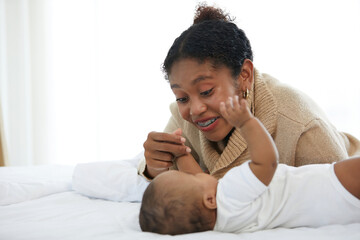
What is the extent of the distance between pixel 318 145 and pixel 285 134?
12 centimetres

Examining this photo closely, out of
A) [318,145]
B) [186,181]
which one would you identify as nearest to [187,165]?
[186,181]

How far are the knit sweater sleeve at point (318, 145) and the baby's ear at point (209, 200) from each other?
1.60 feet

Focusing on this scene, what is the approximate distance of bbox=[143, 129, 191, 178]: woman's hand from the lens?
1.37 metres

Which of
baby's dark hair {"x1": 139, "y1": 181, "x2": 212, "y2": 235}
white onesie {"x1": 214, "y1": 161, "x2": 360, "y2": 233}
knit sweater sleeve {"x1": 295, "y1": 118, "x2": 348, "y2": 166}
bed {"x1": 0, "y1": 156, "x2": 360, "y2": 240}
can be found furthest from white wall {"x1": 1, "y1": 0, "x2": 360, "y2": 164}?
baby's dark hair {"x1": 139, "y1": 181, "x2": 212, "y2": 235}

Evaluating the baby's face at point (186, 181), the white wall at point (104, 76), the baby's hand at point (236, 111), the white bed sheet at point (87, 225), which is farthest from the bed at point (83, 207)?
the white wall at point (104, 76)

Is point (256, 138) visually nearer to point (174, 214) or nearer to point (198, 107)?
point (174, 214)

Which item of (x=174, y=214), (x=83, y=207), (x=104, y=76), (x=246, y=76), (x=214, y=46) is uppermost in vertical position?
(x=214, y=46)

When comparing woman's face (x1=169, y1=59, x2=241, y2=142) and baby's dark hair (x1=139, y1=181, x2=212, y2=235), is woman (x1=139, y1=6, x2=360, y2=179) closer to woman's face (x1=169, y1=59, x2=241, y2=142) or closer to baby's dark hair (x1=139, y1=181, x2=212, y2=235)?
woman's face (x1=169, y1=59, x2=241, y2=142)

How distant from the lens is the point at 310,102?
59.5 inches

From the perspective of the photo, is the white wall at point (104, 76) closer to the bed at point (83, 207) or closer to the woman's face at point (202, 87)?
the bed at point (83, 207)

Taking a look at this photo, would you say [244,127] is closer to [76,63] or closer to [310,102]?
[310,102]

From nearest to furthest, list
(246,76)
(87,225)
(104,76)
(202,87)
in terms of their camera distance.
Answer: (87,225)
(202,87)
(246,76)
(104,76)

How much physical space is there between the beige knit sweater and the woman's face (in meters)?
0.15

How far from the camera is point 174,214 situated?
994 mm
